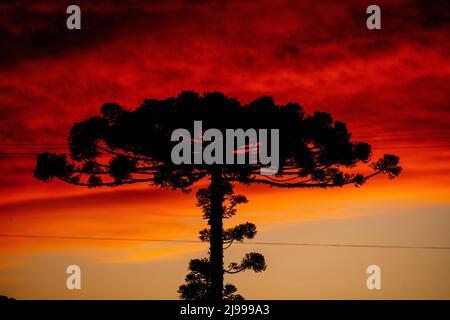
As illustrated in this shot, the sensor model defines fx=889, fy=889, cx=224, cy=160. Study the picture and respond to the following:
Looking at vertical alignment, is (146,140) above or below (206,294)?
above

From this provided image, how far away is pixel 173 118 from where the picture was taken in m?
27.9

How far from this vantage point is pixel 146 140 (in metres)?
27.8

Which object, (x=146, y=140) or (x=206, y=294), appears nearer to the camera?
(x=146, y=140)

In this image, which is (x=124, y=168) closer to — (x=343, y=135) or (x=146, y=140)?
(x=146, y=140)

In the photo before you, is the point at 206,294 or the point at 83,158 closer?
the point at 83,158

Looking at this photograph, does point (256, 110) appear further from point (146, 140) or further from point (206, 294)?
point (206, 294)

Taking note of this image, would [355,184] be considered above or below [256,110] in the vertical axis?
below

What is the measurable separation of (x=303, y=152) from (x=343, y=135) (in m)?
1.43
